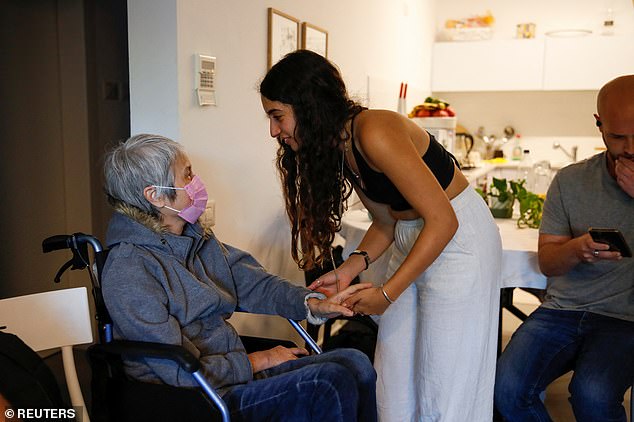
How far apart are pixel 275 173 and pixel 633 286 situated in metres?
1.46

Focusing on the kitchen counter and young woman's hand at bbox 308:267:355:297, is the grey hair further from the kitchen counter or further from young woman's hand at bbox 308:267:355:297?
the kitchen counter

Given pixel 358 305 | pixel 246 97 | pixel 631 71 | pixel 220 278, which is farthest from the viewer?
pixel 631 71

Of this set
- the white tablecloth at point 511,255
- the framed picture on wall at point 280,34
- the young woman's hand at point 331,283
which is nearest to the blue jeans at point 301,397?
the young woman's hand at point 331,283

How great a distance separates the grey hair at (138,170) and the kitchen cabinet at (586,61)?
426 cm

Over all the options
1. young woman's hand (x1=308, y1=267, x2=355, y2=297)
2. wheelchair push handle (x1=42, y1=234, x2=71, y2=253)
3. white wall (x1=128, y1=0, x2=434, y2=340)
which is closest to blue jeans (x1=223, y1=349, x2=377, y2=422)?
young woman's hand (x1=308, y1=267, x2=355, y2=297)

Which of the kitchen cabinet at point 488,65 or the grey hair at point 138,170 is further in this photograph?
the kitchen cabinet at point 488,65

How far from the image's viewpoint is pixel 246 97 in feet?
7.96

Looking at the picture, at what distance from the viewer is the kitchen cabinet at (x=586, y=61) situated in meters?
4.86

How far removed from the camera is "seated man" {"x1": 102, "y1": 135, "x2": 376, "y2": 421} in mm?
1467

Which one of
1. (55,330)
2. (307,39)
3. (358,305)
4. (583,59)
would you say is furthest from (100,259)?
(583,59)

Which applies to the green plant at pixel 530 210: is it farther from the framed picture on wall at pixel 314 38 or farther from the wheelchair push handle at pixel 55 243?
the wheelchair push handle at pixel 55 243

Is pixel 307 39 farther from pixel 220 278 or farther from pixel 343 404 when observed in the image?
pixel 343 404

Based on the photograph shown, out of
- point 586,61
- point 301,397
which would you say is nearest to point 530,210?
point 301,397

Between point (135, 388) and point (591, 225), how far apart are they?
145 cm
